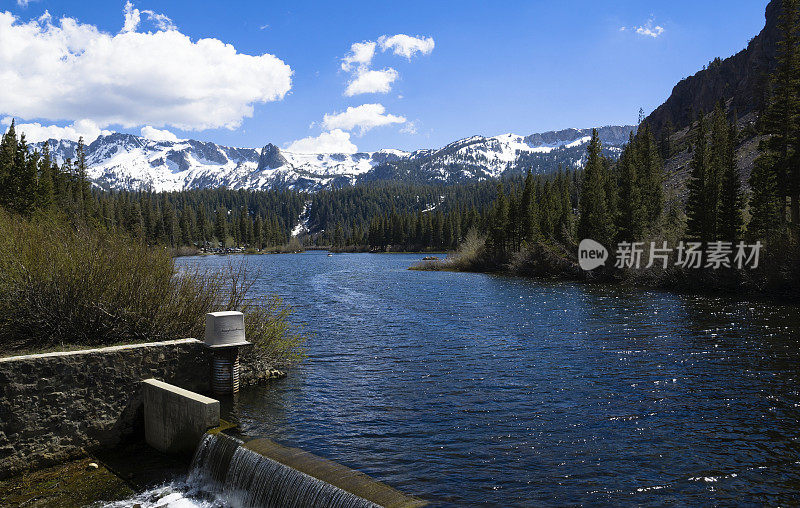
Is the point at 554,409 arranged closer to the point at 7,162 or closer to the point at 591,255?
the point at 591,255

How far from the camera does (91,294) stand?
46.8 feet

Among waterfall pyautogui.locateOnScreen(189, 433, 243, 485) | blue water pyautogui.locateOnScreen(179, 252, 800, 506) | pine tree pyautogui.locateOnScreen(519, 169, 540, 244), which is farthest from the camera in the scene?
pine tree pyautogui.locateOnScreen(519, 169, 540, 244)

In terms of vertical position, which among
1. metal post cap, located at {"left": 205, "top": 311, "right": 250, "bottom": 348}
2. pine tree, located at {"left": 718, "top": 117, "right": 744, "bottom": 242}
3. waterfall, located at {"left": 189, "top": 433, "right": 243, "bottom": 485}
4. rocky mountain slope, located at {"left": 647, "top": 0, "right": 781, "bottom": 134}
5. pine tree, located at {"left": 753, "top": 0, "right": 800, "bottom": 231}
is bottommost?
waterfall, located at {"left": 189, "top": 433, "right": 243, "bottom": 485}

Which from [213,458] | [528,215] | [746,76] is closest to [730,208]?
[528,215]

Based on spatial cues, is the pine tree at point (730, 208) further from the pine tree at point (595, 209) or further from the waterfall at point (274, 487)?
the waterfall at point (274, 487)

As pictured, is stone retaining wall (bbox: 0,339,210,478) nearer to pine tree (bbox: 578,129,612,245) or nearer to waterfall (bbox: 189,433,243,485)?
waterfall (bbox: 189,433,243,485)

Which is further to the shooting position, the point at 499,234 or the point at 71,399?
the point at 499,234

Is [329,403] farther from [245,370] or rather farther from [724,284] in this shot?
[724,284]

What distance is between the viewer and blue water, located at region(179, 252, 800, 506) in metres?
10.4

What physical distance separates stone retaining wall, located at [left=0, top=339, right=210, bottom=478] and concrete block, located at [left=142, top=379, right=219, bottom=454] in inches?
22.6

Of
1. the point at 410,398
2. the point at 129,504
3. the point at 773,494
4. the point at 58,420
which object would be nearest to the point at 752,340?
the point at 773,494

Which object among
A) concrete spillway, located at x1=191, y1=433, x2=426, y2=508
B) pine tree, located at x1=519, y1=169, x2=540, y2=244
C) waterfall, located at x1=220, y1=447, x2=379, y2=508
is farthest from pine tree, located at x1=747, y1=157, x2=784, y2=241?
waterfall, located at x1=220, y1=447, x2=379, y2=508

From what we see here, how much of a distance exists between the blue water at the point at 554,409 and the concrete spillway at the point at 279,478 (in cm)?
95

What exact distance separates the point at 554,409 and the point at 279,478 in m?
8.88
